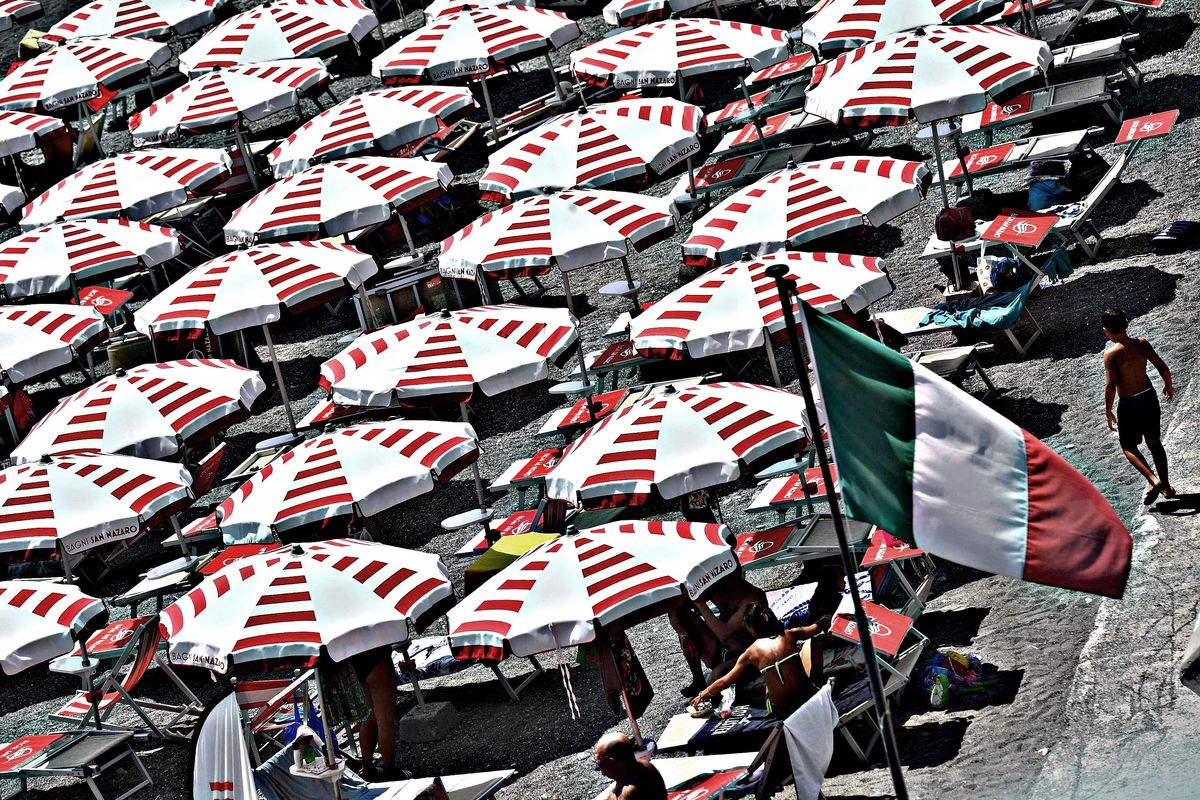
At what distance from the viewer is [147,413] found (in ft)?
50.6

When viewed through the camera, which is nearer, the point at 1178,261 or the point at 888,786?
the point at 888,786

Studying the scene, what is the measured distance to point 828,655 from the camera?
33.6ft

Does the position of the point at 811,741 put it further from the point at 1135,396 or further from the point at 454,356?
the point at 454,356

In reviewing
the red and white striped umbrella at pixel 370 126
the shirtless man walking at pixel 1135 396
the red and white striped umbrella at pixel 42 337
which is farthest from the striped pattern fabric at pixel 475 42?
the shirtless man walking at pixel 1135 396

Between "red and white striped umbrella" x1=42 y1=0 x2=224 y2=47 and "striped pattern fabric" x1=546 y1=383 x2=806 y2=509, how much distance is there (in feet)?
57.8

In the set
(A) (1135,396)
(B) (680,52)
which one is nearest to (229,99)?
(B) (680,52)

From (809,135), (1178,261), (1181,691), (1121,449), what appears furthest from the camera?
(809,135)

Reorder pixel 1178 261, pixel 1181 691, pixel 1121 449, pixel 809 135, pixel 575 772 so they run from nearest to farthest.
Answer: pixel 1181 691 < pixel 575 772 < pixel 1121 449 < pixel 1178 261 < pixel 809 135

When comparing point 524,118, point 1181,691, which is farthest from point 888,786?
point 524,118

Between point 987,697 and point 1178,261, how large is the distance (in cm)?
579

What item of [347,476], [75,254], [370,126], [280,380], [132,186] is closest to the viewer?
[347,476]

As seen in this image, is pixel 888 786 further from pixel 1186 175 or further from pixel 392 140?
pixel 392 140

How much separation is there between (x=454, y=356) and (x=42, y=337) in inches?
244

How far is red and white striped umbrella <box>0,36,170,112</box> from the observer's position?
24625mm
